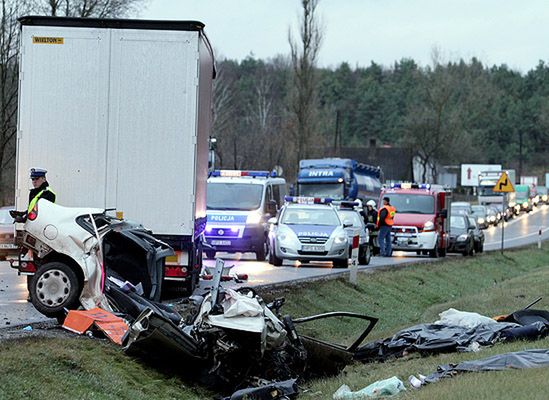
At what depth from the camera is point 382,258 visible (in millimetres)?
35156

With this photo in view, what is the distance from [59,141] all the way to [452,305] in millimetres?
8036

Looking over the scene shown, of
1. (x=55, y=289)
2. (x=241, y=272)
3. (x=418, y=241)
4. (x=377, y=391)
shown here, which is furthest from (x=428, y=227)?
(x=377, y=391)

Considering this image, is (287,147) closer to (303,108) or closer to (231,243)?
(303,108)

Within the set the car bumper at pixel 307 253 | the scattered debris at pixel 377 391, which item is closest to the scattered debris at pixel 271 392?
the scattered debris at pixel 377 391

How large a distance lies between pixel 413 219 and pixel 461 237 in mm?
4886

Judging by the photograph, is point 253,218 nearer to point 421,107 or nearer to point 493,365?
point 493,365

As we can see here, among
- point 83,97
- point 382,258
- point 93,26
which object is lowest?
point 382,258

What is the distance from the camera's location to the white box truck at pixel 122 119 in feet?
54.3

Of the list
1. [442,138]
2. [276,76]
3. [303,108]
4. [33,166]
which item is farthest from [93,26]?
[276,76]

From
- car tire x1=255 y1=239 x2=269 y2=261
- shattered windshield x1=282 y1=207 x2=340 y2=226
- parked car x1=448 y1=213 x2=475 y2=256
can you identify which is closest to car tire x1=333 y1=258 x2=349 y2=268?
shattered windshield x1=282 y1=207 x2=340 y2=226

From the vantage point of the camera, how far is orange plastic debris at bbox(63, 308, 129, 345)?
39.5 ft

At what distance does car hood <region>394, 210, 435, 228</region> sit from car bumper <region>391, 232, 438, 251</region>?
14.9 inches

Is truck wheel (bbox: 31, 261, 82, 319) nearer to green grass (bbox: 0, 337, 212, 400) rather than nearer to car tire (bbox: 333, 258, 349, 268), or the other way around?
green grass (bbox: 0, 337, 212, 400)

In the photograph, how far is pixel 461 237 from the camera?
4191 cm
